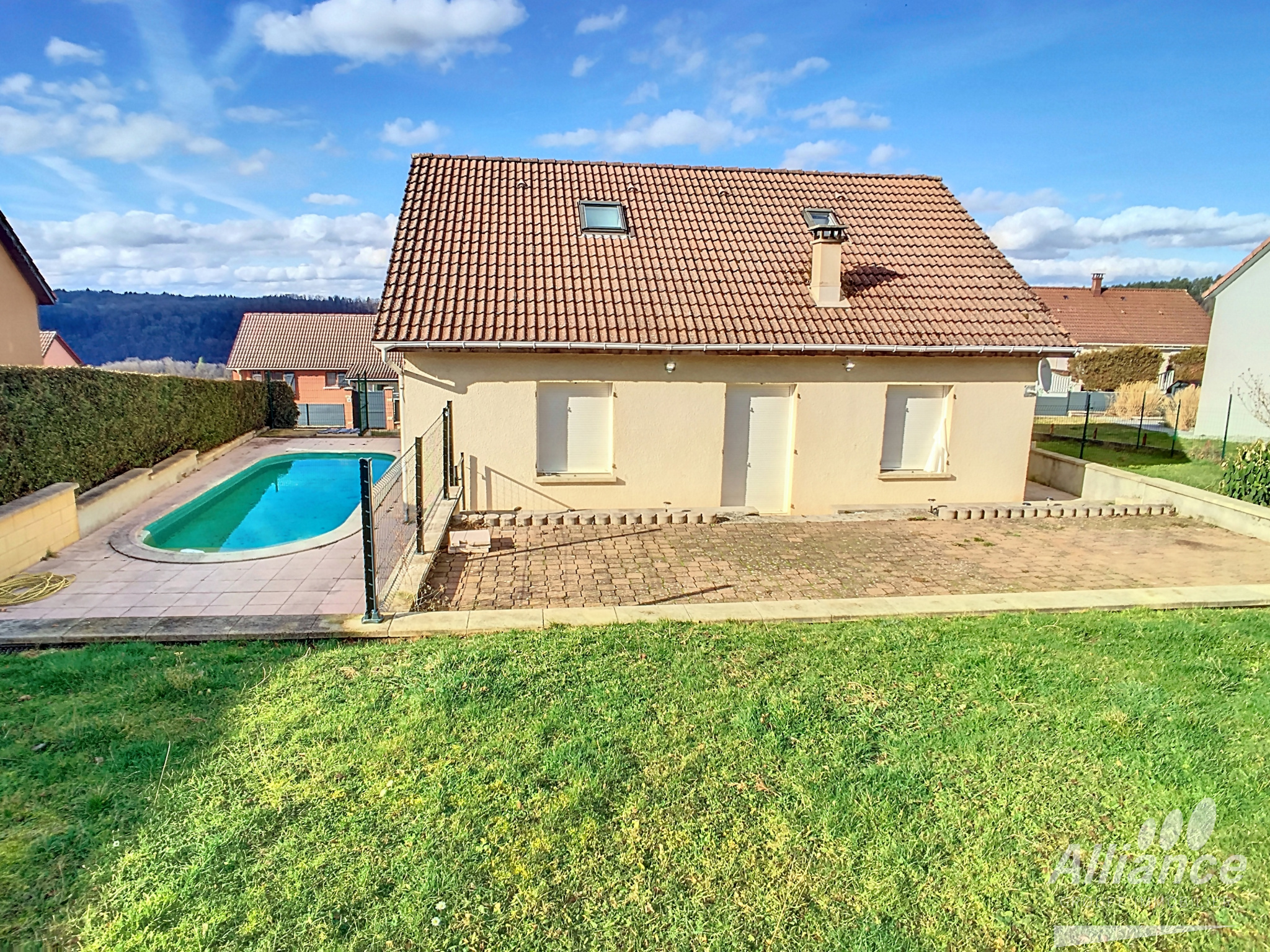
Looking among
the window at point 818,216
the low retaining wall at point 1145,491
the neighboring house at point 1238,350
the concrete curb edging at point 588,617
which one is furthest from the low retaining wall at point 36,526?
the neighboring house at point 1238,350

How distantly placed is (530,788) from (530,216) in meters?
12.0

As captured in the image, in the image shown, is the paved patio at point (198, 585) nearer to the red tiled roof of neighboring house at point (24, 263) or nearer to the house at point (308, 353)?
the red tiled roof of neighboring house at point (24, 263)

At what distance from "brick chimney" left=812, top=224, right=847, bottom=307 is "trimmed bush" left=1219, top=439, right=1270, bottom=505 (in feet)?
23.9

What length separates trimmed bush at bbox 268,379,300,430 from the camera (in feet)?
88.1

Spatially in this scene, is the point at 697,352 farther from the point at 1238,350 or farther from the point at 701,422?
the point at 1238,350

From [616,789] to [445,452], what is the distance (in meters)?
7.90

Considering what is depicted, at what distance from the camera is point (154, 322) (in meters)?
135

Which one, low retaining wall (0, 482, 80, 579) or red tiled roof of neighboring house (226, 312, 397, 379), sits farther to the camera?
red tiled roof of neighboring house (226, 312, 397, 379)

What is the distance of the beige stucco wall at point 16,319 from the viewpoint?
61.0ft

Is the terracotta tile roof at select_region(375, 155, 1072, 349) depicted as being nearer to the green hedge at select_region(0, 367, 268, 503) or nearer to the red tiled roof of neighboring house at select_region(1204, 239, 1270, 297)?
the green hedge at select_region(0, 367, 268, 503)

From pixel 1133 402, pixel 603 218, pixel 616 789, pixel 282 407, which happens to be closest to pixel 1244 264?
pixel 1133 402

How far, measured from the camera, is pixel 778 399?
479 inches

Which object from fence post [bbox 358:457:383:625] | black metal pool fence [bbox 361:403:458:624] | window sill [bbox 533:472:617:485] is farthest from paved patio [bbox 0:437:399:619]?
window sill [bbox 533:472:617:485]

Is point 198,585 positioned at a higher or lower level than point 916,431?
lower
